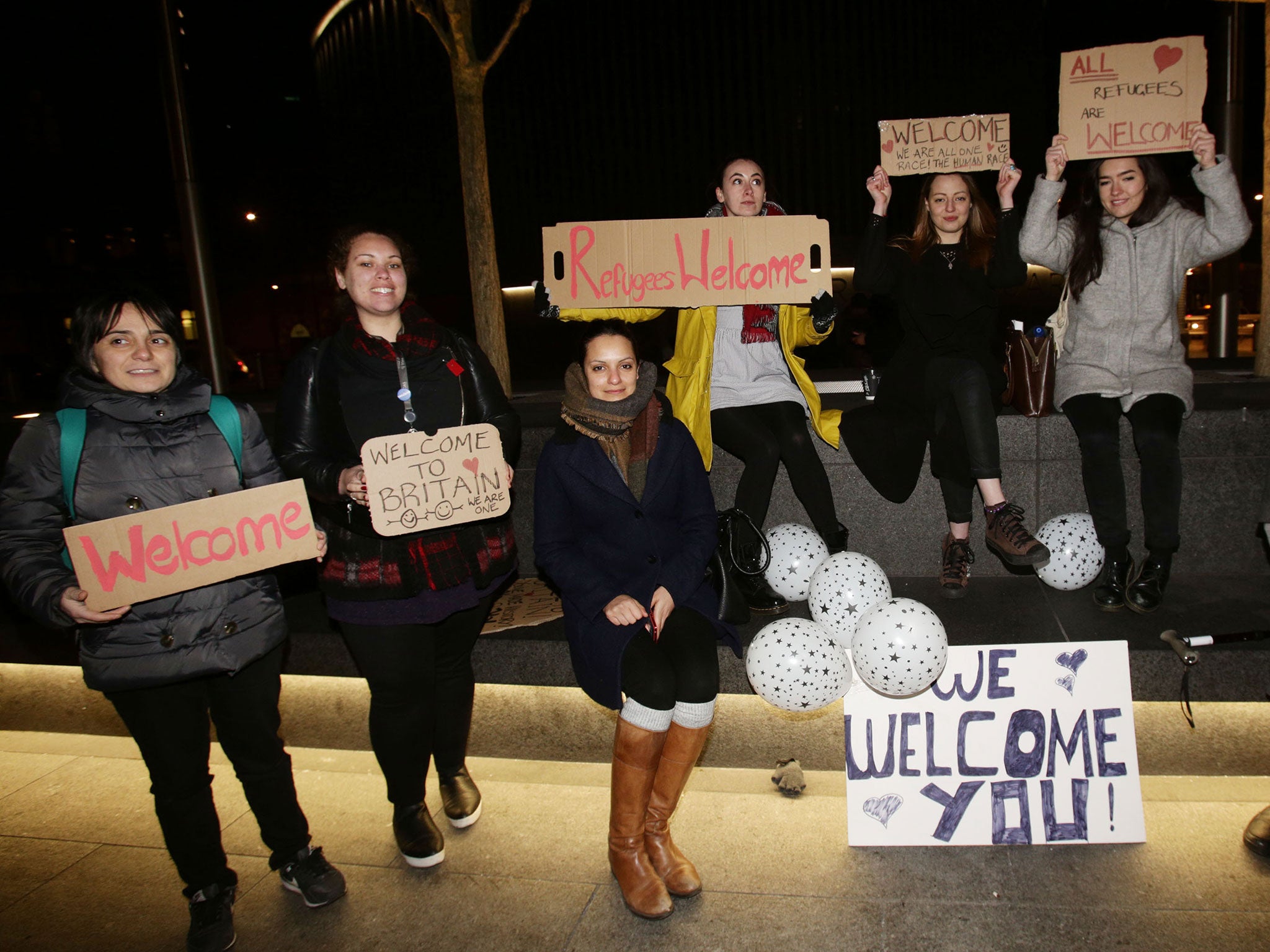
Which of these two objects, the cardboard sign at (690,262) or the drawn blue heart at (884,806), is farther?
the cardboard sign at (690,262)

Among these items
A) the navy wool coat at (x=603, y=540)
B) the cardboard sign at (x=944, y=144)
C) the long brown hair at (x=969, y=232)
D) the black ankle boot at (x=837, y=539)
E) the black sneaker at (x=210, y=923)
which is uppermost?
the cardboard sign at (x=944, y=144)

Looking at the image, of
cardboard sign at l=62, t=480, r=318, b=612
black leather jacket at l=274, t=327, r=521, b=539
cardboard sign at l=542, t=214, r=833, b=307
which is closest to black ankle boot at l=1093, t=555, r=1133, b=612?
cardboard sign at l=542, t=214, r=833, b=307

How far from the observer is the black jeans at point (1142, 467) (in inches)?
125

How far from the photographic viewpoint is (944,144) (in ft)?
11.5

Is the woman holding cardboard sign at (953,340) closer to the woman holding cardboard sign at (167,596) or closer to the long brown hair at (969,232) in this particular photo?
the long brown hair at (969,232)

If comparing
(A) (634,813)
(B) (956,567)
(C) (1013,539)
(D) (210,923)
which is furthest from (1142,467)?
(D) (210,923)

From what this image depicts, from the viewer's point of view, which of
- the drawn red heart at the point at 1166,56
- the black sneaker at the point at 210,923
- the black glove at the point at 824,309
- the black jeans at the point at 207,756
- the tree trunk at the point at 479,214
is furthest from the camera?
the tree trunk at the point at 479,214

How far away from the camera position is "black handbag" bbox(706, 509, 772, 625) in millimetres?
2744

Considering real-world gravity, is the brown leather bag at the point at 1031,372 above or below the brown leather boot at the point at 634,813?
above

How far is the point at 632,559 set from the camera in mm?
2609

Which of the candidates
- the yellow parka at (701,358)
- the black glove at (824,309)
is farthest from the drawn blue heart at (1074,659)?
the black glove at (824,309)

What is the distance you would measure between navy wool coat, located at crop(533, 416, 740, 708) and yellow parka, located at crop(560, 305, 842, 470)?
2.94 feet

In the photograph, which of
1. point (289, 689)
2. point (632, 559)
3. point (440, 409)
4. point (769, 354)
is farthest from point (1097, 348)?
point (289, 689)

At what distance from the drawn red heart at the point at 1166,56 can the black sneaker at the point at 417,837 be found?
4078 mm
